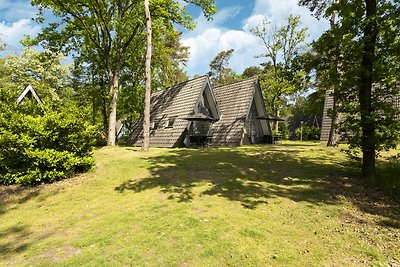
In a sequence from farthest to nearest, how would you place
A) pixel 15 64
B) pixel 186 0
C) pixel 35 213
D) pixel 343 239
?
pixel 15 64 < pixel 186 0 < pixel 35 213 < pixel 343 239

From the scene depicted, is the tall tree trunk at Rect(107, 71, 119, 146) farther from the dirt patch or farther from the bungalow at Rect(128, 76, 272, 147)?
the dirt patch

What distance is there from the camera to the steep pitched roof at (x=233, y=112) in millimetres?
20562

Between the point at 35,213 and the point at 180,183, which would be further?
the point at 180,183

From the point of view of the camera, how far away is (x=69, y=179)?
32.9 ft

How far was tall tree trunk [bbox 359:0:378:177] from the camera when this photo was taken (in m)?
8.02

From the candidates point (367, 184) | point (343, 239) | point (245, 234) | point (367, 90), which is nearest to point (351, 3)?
point (367, 90)

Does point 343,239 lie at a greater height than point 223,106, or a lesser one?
lesser

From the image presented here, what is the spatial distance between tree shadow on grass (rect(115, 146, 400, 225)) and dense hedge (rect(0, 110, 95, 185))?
2.89m

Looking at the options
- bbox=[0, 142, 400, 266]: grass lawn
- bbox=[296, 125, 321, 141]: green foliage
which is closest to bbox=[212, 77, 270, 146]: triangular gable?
bbox=[0, 142, 400, 266]: grass lawn

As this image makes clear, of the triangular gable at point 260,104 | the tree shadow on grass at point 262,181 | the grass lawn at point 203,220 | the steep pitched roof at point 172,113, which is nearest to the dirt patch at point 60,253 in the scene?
the grass lawn at point 203,220

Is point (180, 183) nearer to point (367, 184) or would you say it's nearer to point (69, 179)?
point (69, 179)

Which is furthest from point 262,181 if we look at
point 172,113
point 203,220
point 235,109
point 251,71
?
point 251,71

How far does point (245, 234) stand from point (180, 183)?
420cm

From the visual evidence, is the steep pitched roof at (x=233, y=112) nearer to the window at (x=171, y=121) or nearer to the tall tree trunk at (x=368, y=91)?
the window at (x=171, y=121)
